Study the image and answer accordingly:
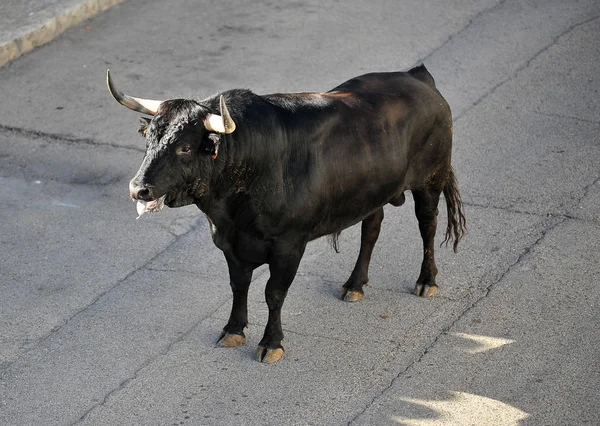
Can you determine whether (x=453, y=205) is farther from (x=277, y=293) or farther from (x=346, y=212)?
(x=277, y=293)

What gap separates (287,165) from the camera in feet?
21.1

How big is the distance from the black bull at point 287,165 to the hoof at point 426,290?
171mm

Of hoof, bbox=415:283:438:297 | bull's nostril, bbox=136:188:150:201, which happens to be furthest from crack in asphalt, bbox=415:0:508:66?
bull's nostril, bbox=136:188:150:201

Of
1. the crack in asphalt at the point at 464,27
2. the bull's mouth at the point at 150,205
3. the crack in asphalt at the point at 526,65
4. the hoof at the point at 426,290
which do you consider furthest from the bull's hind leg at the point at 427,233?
the crack in asphalt at the point at 464,27

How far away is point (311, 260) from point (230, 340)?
1.32 metres

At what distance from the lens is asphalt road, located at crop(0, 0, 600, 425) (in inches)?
253

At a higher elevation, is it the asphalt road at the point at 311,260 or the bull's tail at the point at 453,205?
the bull's tail at the point at 453,205

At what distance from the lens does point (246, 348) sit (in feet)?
22.9

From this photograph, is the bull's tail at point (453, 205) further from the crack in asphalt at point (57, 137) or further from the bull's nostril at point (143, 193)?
the crack in asphalt at point (57, 137)

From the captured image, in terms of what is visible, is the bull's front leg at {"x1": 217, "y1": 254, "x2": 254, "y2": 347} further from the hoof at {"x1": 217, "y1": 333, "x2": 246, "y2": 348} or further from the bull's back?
the bull's back

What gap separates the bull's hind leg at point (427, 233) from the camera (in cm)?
748

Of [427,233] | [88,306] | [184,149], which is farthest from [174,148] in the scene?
[427,233]

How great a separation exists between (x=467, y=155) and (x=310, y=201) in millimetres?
3462

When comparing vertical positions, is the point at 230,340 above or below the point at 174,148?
below
